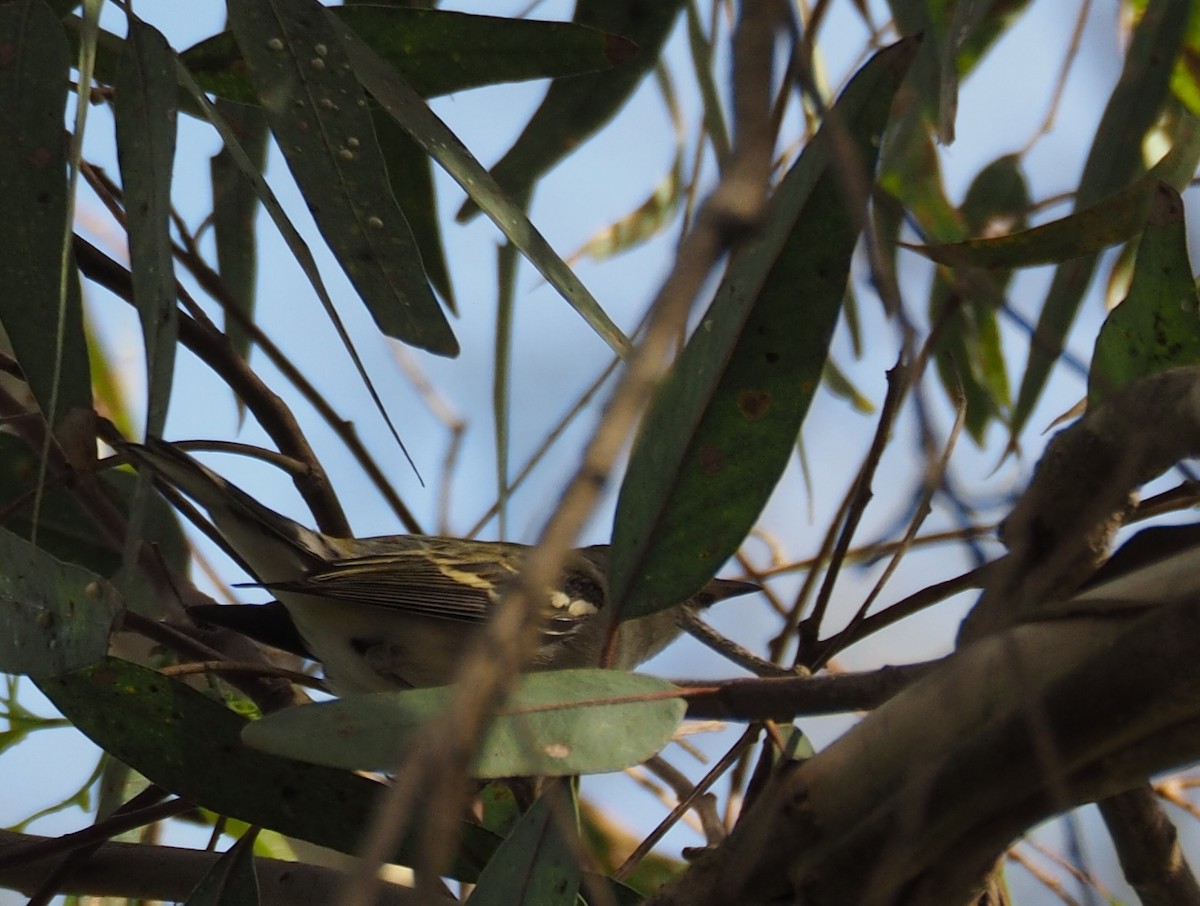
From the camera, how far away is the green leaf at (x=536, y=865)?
1086 mm

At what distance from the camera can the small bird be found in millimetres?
1981

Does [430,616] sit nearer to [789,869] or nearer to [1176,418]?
[789,869]

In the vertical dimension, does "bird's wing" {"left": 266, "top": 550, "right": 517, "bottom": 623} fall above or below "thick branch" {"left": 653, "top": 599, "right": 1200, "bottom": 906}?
above

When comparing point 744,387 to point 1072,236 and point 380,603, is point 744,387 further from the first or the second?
point 380,603

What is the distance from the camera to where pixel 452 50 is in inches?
64.1

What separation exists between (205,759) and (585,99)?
3.31 feet

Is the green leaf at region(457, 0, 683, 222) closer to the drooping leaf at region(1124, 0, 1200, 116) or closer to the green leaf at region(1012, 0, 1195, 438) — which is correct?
the green leaf at region(1012, 0, 1195, 438)

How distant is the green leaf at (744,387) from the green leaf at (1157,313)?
0.27 m

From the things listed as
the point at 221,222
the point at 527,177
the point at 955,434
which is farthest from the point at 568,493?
the point at 221,222

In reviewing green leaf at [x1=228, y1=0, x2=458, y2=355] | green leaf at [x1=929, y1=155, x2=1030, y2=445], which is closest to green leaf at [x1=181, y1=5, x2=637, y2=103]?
green leaf at [x1=228, y1=0, x2=458, y2=355]

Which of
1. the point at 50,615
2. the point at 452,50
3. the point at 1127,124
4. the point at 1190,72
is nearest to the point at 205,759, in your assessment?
the point at 50,615

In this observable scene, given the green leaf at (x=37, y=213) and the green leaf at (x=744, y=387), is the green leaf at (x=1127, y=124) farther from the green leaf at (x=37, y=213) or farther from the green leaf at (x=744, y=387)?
the green leaf at (x=37, y=213)

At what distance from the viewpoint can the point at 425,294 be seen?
125 centimetres

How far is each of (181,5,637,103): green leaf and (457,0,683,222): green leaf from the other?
0.18 m
